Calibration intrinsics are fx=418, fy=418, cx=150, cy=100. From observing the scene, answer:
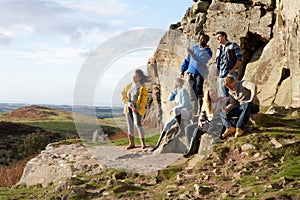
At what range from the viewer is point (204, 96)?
10961 mm

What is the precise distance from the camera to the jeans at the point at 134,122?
1229cm

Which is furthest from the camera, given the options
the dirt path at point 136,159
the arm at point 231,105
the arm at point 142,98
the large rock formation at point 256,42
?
the large rock formation at point 256,42

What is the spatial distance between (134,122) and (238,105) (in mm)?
3385

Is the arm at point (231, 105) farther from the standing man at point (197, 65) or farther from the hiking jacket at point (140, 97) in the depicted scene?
the hiking jacket at point (140, 97)

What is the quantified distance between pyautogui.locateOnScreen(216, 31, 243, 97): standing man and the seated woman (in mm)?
433

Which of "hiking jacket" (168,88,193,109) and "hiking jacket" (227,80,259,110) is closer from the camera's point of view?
"hiking jacket" (227,80,259,110)

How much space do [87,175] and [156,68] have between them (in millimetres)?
11289

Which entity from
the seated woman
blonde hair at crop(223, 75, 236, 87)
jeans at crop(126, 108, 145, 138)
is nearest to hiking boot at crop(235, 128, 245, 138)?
Answer: the seated woman

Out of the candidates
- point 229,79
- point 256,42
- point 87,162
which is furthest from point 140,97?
point 256,42

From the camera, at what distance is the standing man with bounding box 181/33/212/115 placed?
38.4ft

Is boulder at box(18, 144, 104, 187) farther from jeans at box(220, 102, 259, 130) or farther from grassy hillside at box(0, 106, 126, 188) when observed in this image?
jeans at box(220, 102, 259, 130)

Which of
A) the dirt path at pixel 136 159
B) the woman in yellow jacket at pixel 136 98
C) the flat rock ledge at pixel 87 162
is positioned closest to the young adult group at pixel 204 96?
the woman in yellow jacket at pixel 136 98

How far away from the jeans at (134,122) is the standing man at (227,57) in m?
2.63

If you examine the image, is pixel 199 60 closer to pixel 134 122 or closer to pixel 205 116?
pixel 205 116
